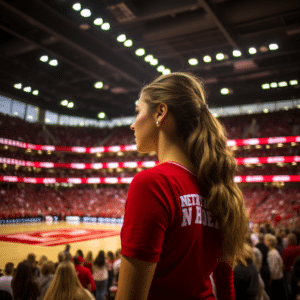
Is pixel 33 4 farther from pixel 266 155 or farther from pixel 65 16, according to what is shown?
pixel 266 155

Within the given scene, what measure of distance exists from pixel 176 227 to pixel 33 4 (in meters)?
17.3

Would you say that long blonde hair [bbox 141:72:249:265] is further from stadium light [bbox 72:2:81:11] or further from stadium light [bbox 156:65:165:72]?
stadium light [bbox 156:65:165:72]

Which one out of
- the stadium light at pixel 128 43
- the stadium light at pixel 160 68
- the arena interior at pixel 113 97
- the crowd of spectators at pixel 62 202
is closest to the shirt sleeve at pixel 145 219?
the arena interior at pixel 113 97

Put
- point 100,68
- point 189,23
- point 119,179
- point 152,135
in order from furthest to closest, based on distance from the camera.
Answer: point 119,179 → point 100,68 → point 189,23 → point 152,135

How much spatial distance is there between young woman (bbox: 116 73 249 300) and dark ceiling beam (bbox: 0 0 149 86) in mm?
15901

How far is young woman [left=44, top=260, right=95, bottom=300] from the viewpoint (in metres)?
2.80

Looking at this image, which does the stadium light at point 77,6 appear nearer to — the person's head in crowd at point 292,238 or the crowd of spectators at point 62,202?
the person's head in crowd at point 292,238

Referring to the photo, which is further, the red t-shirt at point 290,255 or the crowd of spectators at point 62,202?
the crowd of spectators at point 62,202

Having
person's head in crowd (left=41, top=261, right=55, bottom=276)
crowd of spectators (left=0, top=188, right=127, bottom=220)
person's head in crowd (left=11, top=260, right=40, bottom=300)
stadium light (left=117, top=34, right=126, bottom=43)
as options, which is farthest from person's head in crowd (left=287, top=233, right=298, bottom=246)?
crowd of spectators (left=0, top=188, right=127, bottom=220)

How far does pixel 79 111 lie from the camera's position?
4334 cm

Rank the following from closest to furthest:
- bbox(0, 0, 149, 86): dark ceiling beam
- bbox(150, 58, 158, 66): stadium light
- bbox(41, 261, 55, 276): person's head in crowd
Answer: bbox(41, 261, 55, 276): person's head in crowd
bbox(0, 0, 149, 86): dark ceiling beam
bbox(150, 58, 158, 66): stadium light

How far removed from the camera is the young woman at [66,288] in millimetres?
2801

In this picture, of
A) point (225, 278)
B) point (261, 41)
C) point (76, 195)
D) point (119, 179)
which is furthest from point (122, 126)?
point (225, 278)

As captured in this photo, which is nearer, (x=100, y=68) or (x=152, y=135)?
(x=152, y=135)
